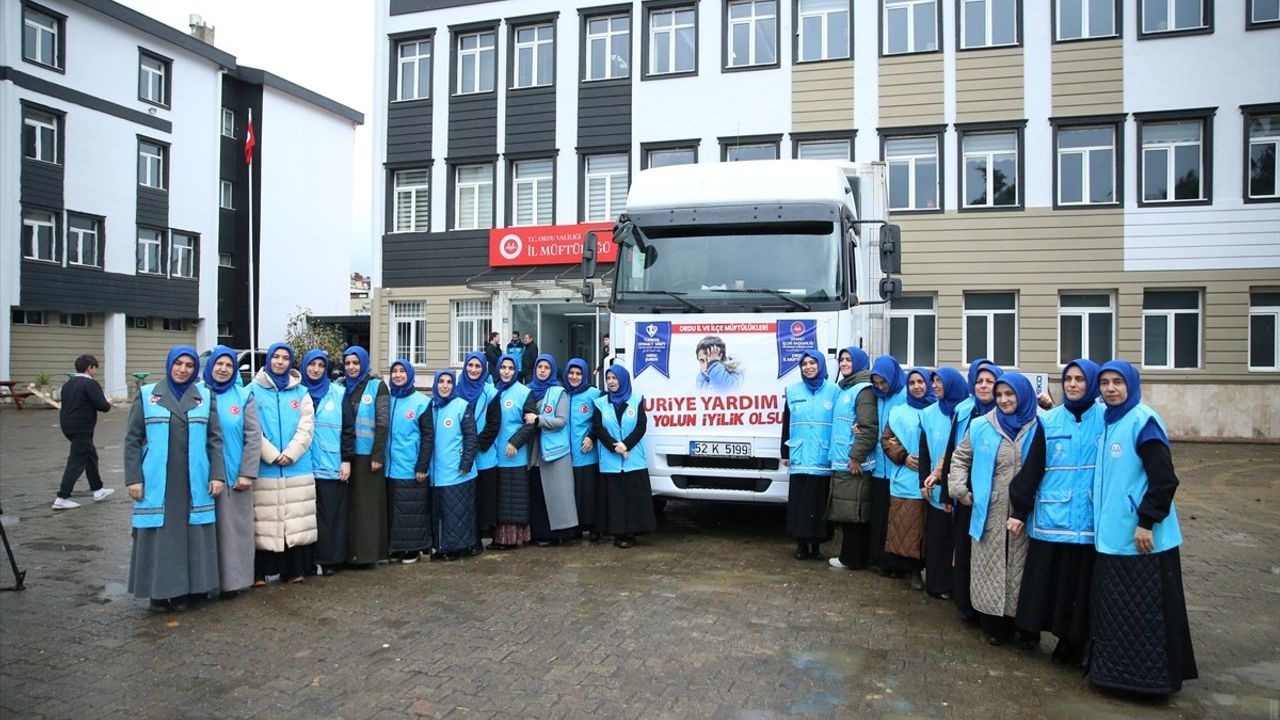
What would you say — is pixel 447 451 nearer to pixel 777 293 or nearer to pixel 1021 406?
pixel 777 293

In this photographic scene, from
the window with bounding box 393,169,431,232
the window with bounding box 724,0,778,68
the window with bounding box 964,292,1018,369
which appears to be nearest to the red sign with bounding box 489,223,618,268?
the window with bounding box 393,169,431,232

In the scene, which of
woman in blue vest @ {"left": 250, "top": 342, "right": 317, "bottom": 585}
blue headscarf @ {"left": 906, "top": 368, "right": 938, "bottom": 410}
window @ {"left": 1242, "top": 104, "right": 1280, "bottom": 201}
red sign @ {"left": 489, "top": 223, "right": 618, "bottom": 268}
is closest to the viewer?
woman in blue vest @ {"left": 250, "top": 342, "right": 317, "bottom": 585}

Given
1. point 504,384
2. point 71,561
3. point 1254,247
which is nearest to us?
point 71,561

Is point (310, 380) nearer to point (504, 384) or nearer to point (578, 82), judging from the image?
point (504, 384)

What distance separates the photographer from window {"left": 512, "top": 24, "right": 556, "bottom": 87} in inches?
798

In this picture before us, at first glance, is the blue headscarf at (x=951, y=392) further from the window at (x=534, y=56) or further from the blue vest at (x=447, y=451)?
the window at (x=534, y=56)

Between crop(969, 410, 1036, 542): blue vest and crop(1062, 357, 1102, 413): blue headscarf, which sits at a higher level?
crop(1062, 357, 1102, 413): blue headscarf

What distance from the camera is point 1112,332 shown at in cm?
1688

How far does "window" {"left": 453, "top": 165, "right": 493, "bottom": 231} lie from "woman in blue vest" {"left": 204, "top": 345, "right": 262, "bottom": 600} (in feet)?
49.2

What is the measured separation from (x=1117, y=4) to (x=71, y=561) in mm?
19430

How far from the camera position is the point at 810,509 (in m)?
7.16

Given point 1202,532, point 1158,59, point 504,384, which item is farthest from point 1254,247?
point 504,384

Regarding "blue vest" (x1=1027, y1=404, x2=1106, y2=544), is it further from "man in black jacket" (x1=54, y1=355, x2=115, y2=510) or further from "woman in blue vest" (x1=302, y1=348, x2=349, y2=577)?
"man in black jacket" (x1=54, y1=355, x2=115, y2=510)

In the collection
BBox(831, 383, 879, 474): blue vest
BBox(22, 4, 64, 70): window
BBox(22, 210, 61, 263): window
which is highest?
BBox(22, 4, 64, 70): window
